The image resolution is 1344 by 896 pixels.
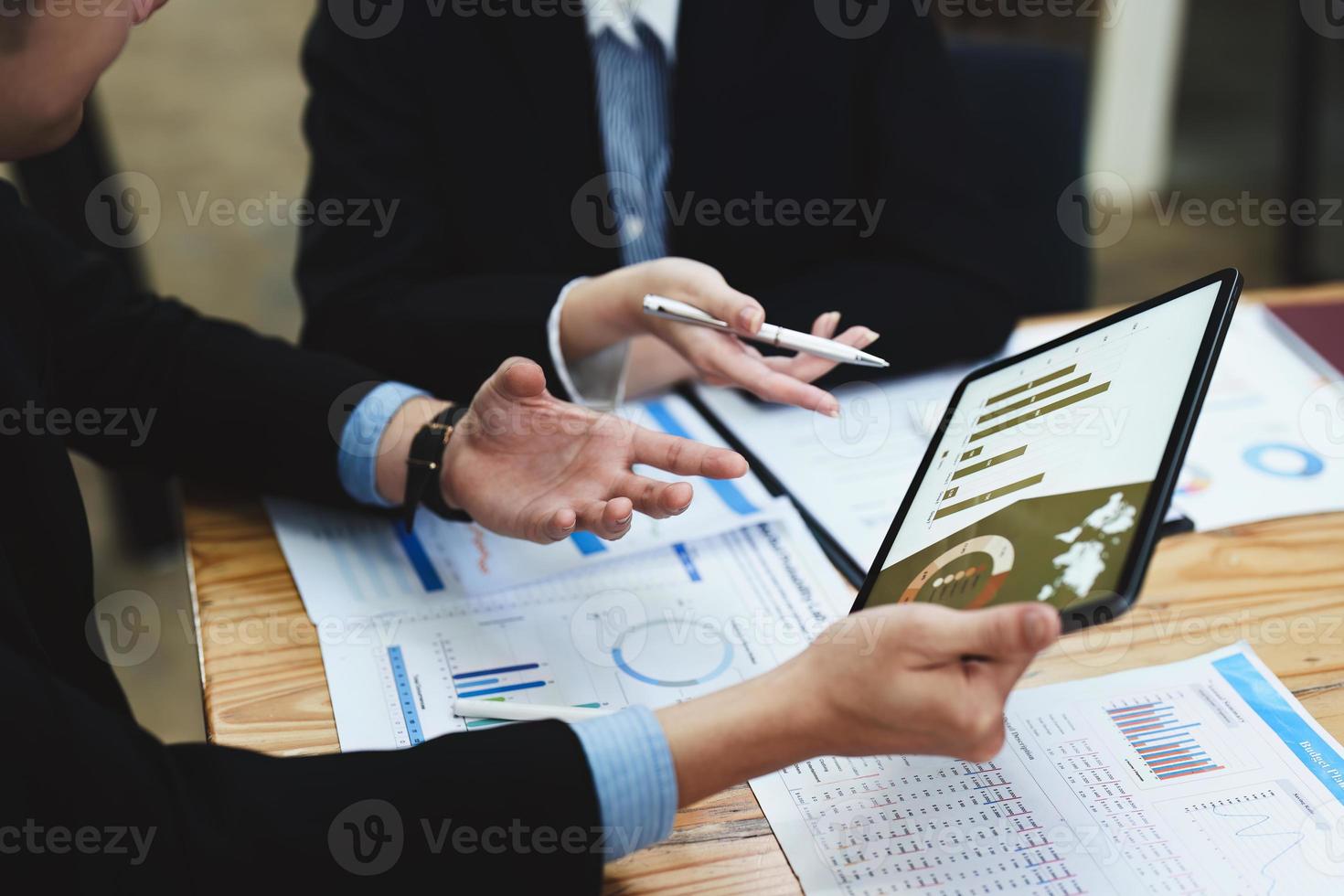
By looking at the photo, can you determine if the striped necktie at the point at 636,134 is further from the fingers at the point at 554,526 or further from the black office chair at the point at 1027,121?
the fingers at the point at 554,526

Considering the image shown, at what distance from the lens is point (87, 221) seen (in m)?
2.21

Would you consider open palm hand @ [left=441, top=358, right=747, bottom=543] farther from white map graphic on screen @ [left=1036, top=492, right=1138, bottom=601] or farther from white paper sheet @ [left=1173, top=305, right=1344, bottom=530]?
white paper sheet @ [left=1173, top=305, right=1344, bottom=530]

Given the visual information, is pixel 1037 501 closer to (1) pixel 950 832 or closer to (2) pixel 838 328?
(1) pixel 950 832

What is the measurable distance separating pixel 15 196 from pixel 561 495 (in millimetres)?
638

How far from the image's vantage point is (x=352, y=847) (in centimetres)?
62

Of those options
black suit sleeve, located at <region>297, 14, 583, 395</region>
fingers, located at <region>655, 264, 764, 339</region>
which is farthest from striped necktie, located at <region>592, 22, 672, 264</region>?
fingers, located at <region>655, 264, 764, 339</region>

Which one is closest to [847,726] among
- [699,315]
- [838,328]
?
[699,315]

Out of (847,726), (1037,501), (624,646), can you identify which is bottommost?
(624,646)

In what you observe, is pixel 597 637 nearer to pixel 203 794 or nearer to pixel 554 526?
pixel 554 526

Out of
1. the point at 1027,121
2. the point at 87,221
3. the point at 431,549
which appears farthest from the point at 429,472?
the point at 87,221

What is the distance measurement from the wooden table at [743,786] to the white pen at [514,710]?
93 millimetres

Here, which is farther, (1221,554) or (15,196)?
(15,196)

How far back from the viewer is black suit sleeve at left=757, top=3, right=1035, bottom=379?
129 centimetres

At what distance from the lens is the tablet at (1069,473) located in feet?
2.02
